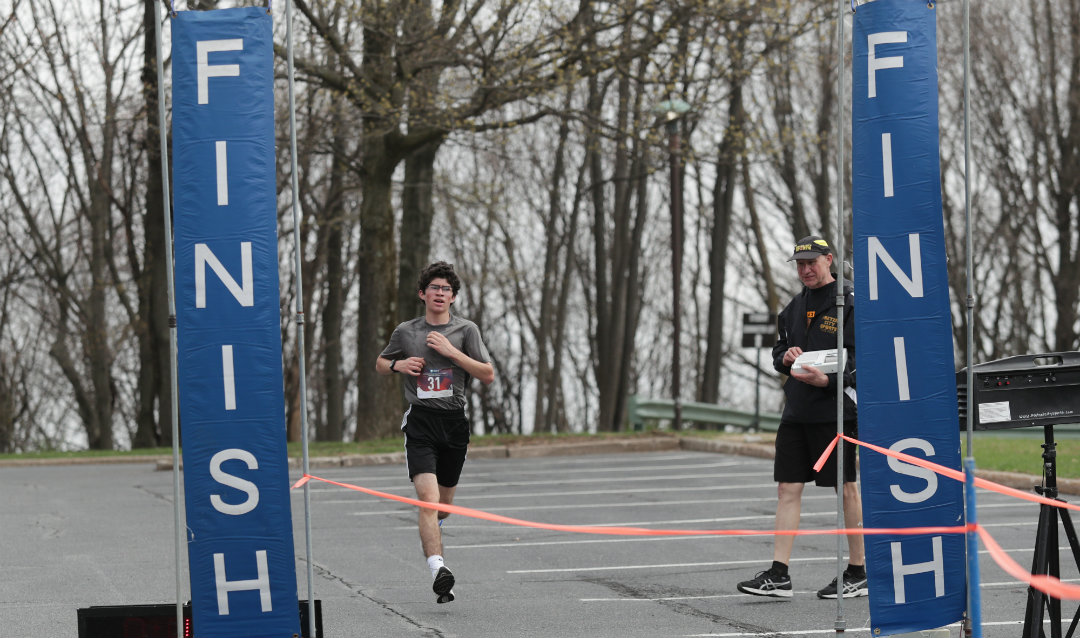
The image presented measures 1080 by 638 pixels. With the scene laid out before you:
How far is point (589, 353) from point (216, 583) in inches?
1635

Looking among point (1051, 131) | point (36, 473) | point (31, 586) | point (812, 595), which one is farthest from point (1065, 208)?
point (31, 586)

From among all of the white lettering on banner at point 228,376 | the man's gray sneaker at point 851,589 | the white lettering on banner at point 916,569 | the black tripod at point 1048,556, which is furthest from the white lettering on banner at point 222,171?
the man's gray sneaker at point 851,589

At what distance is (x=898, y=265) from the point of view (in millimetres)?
5535

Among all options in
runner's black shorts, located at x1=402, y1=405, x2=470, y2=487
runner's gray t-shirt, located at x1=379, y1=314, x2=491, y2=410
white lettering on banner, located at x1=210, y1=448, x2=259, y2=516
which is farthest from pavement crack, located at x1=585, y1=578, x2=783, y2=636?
white lettering on banner, located at x1=210, y1=448, x2=259, y2=516

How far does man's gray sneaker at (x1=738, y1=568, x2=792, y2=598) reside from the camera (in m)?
7.55

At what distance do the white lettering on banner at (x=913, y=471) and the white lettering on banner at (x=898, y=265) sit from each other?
0.64 metres

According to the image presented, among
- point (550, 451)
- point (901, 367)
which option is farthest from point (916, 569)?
point (550, 451)

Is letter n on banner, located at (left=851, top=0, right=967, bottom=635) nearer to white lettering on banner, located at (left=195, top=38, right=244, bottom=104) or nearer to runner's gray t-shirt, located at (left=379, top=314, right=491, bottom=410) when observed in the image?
white lettering on banner, located at (left=195, top=38, right=244, bottom=104)

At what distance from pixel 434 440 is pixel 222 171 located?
2.80 metres

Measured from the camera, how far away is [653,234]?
1690 inches

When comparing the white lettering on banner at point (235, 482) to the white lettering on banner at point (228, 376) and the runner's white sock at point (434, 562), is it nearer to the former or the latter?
the white lettering on banner at point (228, 376)

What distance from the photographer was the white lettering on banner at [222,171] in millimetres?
5223

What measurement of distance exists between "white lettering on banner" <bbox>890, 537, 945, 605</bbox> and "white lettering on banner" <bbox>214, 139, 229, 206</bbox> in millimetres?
3245

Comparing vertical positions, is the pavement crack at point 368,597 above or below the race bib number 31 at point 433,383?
below
